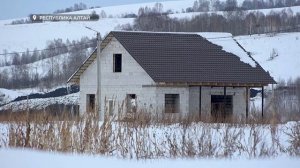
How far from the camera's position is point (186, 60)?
30516 millimetres

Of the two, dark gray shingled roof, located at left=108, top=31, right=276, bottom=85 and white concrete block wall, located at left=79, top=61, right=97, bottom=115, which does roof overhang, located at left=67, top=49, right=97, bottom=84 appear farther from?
dark gray shingled roof, located at left=108, top=31, right=276, bottom=85

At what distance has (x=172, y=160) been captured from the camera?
1161 centimetres

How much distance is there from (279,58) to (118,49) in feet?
65.5

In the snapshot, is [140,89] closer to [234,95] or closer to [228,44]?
[234,95]

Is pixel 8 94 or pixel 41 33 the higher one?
pixel 41 33

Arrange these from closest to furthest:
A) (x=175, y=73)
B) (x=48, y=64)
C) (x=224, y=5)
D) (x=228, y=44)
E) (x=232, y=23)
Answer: (x=175, y=73) → (x=228, y=44) → (x=48, y=64) → (x=224, y=5) → (x=232, y=23)

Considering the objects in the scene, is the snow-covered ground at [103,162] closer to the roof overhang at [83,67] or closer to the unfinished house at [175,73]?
the unfinished house at [175,73]

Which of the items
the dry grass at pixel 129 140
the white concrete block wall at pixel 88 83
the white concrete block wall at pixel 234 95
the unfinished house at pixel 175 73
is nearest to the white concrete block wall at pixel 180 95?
the unfinished house at pixel 175 73

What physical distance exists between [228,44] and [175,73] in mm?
4923

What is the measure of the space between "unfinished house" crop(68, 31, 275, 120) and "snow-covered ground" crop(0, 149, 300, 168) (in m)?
16.4

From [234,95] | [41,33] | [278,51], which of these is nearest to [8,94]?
[41,33]

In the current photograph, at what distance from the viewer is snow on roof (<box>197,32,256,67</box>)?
104 feet

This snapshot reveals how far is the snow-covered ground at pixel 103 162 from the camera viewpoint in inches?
401

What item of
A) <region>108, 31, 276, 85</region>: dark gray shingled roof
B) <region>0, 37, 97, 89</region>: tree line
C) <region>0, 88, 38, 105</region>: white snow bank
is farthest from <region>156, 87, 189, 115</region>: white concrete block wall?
<region>0, 88, 38, 105</region>: white snow bank
